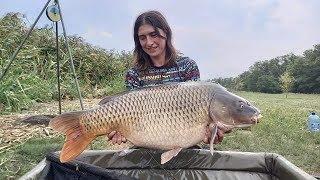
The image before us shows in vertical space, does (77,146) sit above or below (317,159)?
above

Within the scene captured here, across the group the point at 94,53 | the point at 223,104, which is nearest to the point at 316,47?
the point at 94,53

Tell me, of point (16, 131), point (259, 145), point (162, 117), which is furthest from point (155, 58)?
point (16, 131)

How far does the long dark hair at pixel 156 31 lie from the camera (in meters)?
2.42

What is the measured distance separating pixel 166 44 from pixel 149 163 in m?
0.68

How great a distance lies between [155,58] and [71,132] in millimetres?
783

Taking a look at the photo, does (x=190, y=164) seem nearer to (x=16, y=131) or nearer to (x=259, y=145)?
(x=259, y=145)

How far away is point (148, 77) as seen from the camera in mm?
2607

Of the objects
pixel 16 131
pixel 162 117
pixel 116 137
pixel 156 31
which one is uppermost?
pixel 156 31

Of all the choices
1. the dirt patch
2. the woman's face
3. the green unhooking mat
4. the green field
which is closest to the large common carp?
the woman's face

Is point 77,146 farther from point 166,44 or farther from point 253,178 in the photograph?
point 253,178

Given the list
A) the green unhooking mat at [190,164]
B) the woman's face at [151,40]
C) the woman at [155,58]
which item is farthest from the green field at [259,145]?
the woman's face at [151,40]

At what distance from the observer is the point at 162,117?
1876mm

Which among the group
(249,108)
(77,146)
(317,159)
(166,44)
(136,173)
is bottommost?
(317,159)

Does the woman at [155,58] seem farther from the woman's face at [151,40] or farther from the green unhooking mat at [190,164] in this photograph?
the green unhooking mat at [190,164]
